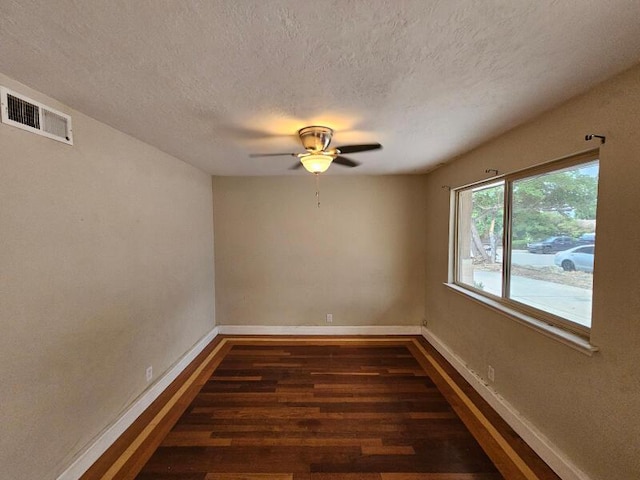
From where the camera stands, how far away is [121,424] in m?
2.03

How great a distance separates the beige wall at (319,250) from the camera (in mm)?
3838

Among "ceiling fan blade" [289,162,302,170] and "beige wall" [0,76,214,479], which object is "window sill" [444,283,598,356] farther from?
"beige wall" [0,76,214,479]

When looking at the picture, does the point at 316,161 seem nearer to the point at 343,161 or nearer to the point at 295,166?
the point at 343,161

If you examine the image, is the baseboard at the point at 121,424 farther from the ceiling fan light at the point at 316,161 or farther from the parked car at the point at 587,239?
the parked car at the point at 587,239

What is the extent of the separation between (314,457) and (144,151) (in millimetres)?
2718

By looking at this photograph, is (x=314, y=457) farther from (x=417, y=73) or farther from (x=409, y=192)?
(x=409, y=192)

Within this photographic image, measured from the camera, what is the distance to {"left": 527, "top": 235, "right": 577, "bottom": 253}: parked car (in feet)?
5.70

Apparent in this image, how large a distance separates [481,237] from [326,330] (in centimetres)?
234

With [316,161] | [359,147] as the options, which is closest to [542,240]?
[359,147]

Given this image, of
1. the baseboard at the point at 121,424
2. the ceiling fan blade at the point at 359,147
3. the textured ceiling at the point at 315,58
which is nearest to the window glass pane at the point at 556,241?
the textured ceiling at the point at 315,58

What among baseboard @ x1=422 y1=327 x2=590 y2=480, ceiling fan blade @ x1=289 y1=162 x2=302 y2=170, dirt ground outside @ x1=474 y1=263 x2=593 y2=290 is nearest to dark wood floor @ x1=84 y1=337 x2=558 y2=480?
baseboard @ x1=422 y1=327 x2=590 y2=480

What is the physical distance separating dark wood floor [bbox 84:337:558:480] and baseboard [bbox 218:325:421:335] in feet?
2.49

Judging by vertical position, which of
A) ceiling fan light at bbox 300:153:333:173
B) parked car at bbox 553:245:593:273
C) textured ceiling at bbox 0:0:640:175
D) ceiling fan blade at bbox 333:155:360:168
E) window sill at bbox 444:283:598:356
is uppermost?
textured ceiling at bbox 0:0:640:175

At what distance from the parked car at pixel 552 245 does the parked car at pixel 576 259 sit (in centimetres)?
3
